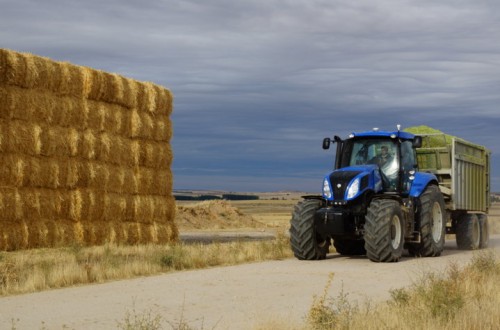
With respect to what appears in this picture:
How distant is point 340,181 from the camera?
17.2 m

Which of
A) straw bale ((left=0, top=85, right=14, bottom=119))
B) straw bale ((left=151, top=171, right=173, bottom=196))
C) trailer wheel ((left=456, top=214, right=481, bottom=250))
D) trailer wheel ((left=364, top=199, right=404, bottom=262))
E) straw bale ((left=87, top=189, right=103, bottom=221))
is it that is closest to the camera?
trailer wheel ((left=364, top=199, right=404, bottom=262))

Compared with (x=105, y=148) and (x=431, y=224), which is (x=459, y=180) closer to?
(x=431, y=224)

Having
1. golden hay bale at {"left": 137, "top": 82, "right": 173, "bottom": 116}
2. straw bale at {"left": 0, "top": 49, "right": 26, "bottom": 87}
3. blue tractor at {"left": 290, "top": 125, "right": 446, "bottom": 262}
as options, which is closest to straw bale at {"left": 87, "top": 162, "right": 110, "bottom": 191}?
golden hay bale at {"left": 137, "top": 82, "right": 173, "bottom": 116}

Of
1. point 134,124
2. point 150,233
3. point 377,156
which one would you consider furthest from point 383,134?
point 150,233

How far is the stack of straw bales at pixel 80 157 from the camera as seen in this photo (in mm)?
19469

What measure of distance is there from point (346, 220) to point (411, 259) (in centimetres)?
216

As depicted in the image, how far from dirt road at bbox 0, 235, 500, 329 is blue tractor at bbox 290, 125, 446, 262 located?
1.11 metres

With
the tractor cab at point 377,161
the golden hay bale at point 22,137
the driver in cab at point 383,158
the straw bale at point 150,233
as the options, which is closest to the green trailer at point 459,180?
the tractor cab at point 377,161

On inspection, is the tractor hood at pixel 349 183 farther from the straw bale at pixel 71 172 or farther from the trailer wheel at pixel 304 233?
the straw bale at pixel 71 172

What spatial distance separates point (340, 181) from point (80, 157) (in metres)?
7.65

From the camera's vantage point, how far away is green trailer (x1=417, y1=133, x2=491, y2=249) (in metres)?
21.0

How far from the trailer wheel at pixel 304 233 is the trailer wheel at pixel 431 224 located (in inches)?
99.0

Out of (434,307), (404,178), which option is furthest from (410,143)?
(434,307)

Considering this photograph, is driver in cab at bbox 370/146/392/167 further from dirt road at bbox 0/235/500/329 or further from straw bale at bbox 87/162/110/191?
straw bale at bbox 87/162/110/191
